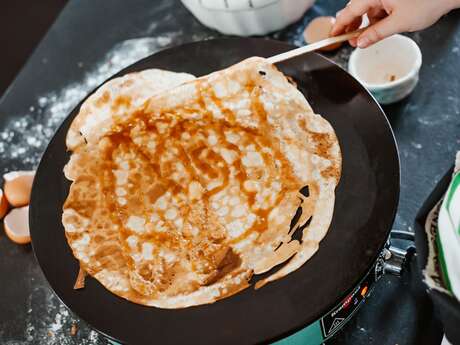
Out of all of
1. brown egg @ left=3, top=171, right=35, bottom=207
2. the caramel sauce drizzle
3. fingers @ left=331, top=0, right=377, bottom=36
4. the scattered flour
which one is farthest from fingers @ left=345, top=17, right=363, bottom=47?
brown egg @ left=3, top=171, right=35, bottom=207

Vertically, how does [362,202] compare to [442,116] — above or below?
above

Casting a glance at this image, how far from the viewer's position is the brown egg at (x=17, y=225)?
1.51m

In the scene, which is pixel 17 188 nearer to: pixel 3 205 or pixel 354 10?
pixel 3 205

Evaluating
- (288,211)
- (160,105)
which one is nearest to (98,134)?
(160,105)

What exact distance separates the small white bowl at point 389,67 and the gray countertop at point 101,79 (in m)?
0.07

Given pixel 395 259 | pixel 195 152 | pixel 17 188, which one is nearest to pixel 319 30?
pixel 195 152

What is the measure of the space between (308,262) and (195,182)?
33cm

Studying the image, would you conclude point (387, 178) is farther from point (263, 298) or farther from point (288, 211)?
point (263, 298)

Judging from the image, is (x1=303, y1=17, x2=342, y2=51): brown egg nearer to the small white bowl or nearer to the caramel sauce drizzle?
the small white bowl

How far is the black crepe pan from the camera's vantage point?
1.02 m

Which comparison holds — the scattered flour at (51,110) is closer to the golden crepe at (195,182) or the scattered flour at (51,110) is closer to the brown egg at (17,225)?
the brown egg at (17,225)

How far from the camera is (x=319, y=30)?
1.67 m

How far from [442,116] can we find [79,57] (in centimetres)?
114

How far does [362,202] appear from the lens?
3.65ft
